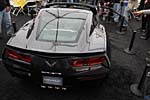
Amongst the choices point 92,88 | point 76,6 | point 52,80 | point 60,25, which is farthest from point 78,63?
point 76,6

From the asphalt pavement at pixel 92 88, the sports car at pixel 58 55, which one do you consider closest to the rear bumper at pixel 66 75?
the sports car at pixel 58 55

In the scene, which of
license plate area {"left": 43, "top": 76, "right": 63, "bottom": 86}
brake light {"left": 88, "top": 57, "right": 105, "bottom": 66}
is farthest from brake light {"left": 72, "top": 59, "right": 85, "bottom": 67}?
license plate area {"left": 43, "top": 76, "right": 63, "bottom": 86}

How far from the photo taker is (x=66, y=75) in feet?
9.45

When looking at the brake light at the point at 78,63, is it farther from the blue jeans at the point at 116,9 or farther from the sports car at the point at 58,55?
the blue jeans at the point at 116,9

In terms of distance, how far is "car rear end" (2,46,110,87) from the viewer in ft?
9.37

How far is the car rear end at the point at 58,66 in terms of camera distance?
2856 millimetres

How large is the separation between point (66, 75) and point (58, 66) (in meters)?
0.18

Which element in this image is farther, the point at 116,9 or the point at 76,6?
the point at 116,9

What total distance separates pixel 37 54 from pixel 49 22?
0.85 m

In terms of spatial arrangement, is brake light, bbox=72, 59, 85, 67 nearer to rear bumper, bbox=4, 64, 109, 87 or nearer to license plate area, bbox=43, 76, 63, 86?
rear bumper, bbox=4, 64, 109, 87

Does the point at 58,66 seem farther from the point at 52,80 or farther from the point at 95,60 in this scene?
the point at 95,60

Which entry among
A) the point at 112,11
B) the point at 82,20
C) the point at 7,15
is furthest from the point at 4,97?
the point at 112,11

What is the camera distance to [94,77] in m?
2.97

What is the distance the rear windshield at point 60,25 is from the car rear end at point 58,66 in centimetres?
42
